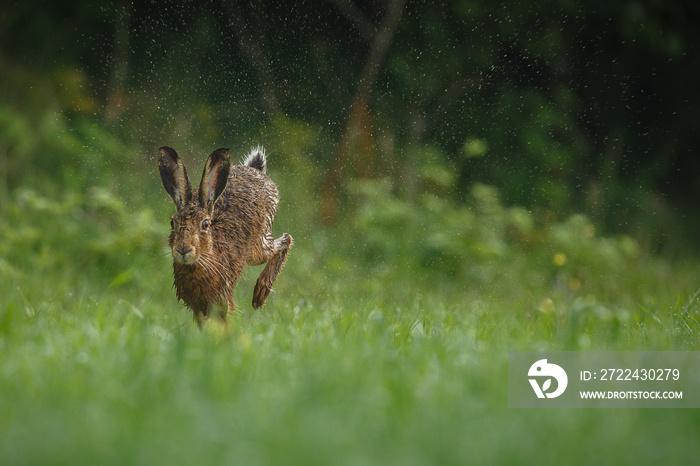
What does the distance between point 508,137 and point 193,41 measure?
10.5 feet

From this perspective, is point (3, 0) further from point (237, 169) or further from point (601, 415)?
point (601, 415)

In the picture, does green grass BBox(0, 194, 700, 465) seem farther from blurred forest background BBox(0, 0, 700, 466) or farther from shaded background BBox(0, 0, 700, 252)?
shaded background BBox(0, 0, 700, 252)

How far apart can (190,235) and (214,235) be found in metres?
0.34

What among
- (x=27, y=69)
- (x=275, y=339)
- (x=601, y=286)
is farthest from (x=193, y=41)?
(x=275, y=339)

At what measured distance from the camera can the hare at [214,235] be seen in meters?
3.78

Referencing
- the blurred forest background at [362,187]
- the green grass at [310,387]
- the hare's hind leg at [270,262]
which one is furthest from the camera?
the hare's hind leg at [270,262]

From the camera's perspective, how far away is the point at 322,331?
3.76m

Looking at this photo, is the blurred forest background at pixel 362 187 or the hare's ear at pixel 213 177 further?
the hare's ear at pixel 213 177

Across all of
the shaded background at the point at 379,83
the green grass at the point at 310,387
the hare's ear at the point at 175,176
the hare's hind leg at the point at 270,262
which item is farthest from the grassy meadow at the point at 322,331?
the hare's ear at the point at 175,176

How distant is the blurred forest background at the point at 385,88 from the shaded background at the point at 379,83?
0.01 meters

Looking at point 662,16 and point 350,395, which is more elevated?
point 662,16

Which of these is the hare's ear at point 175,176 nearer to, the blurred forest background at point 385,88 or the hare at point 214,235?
the hare at point 214,235

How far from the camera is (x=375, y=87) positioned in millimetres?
8070

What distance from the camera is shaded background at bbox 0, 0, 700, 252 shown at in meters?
7.71
